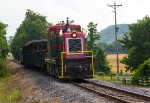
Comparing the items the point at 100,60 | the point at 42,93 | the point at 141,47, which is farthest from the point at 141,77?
the point at 100,60

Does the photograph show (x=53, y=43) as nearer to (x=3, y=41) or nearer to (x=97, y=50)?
(x=3, y=41)

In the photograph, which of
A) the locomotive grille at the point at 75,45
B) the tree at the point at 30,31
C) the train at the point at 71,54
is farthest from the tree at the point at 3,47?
the tree at the point at 30,31

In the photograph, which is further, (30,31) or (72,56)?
(30,31)

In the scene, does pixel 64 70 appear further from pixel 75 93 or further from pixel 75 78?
pixel 75 93

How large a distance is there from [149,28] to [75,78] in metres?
43.6

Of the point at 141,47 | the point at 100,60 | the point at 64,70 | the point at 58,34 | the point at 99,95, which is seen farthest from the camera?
the point at 100,60

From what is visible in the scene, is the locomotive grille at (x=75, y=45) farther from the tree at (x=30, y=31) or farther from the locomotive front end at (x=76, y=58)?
the tree at (x=30, y=31)

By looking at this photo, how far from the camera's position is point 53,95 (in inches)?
717

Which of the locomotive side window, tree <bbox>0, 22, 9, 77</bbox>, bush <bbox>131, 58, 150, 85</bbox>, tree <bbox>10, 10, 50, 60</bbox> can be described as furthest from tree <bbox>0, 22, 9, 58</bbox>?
tree <bbox>10, 10, 50, 60</bbox>

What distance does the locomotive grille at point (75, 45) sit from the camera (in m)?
25.4

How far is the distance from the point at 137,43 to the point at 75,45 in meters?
40.1

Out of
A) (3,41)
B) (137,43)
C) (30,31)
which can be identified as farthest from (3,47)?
(30,31)

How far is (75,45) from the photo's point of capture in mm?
25516

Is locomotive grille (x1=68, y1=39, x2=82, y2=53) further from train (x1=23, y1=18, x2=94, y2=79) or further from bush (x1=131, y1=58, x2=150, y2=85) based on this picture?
bush (x1=131, y1=58, x2=150, y2=85)
